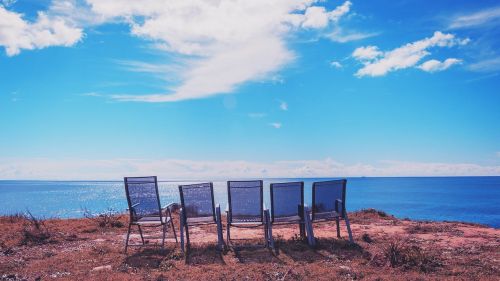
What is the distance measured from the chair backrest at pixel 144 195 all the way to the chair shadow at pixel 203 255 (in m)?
1.17

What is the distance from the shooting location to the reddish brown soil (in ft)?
20.5

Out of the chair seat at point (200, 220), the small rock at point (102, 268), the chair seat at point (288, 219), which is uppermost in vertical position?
the chair seat at point (200, 220)

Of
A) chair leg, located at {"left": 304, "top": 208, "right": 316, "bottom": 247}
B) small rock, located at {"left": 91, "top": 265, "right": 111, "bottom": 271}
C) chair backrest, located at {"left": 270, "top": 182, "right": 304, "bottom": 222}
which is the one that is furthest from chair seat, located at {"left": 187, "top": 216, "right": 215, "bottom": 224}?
chair leg, located at {"left": 304, "top": 208, "right": 316, "bottom": 247}

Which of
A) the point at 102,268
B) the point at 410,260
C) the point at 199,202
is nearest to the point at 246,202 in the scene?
the point at 199,202

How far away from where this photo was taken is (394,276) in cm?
606

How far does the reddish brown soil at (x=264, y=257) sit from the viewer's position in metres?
6.25

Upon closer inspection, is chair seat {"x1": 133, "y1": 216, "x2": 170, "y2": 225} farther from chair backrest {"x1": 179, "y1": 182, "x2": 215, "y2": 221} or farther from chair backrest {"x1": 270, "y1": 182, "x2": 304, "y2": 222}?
chair backrest {"x1": 270, "y1": 182, "x2": 304, "y2": 222}

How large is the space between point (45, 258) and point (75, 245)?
1.39 meters

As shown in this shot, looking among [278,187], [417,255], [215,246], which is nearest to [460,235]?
[417,255]

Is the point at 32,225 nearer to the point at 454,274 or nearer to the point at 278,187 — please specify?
the point at 278,187

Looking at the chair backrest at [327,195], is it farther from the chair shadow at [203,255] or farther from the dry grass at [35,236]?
the dry grass at [35,236]

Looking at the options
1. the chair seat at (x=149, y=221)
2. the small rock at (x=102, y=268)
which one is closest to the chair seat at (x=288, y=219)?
the chair seat at (x=149, y=221)

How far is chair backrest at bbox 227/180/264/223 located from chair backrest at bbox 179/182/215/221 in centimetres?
44

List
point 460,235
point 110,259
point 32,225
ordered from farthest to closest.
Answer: point 32,225 < point 460,235 < point 110,259
